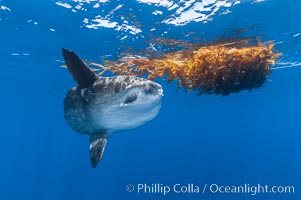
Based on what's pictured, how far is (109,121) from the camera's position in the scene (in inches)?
229

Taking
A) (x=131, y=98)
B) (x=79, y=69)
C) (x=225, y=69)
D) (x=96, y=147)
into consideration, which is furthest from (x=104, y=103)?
(x=225, y=69)

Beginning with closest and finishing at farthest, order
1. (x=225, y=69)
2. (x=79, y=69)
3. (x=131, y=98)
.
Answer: (x=131, y=98) < (x=79, y=69) < (x=225, y=69)

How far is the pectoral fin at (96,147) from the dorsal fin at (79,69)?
1.12 m

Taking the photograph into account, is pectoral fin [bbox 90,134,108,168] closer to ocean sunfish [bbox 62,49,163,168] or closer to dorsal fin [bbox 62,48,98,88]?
ocean sunfish [bbox 62,49,163,168]

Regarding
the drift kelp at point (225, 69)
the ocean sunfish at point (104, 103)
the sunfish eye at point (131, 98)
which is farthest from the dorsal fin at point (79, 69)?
the drift kelp at point (225, 69)

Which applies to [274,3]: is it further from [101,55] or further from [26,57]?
[26,57]

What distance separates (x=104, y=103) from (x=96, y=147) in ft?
3.09

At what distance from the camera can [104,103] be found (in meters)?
5.66

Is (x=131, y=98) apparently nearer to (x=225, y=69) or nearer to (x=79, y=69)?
(x=79, y=69)

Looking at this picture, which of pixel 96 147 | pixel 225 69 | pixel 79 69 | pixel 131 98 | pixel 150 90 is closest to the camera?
pixel 150 90

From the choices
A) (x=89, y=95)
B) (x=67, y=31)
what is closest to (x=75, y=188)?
(x=67, y=31)

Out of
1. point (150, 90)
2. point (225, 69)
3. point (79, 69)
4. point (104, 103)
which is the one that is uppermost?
point (225, 69)

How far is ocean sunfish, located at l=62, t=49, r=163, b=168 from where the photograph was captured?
210 inches

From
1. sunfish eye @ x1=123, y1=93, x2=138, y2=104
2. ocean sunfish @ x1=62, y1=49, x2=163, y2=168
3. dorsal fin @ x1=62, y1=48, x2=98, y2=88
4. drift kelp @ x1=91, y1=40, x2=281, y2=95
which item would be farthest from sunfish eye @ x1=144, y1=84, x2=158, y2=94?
drift kelp @ x1=91, y1=40, x2=281, y2=95
